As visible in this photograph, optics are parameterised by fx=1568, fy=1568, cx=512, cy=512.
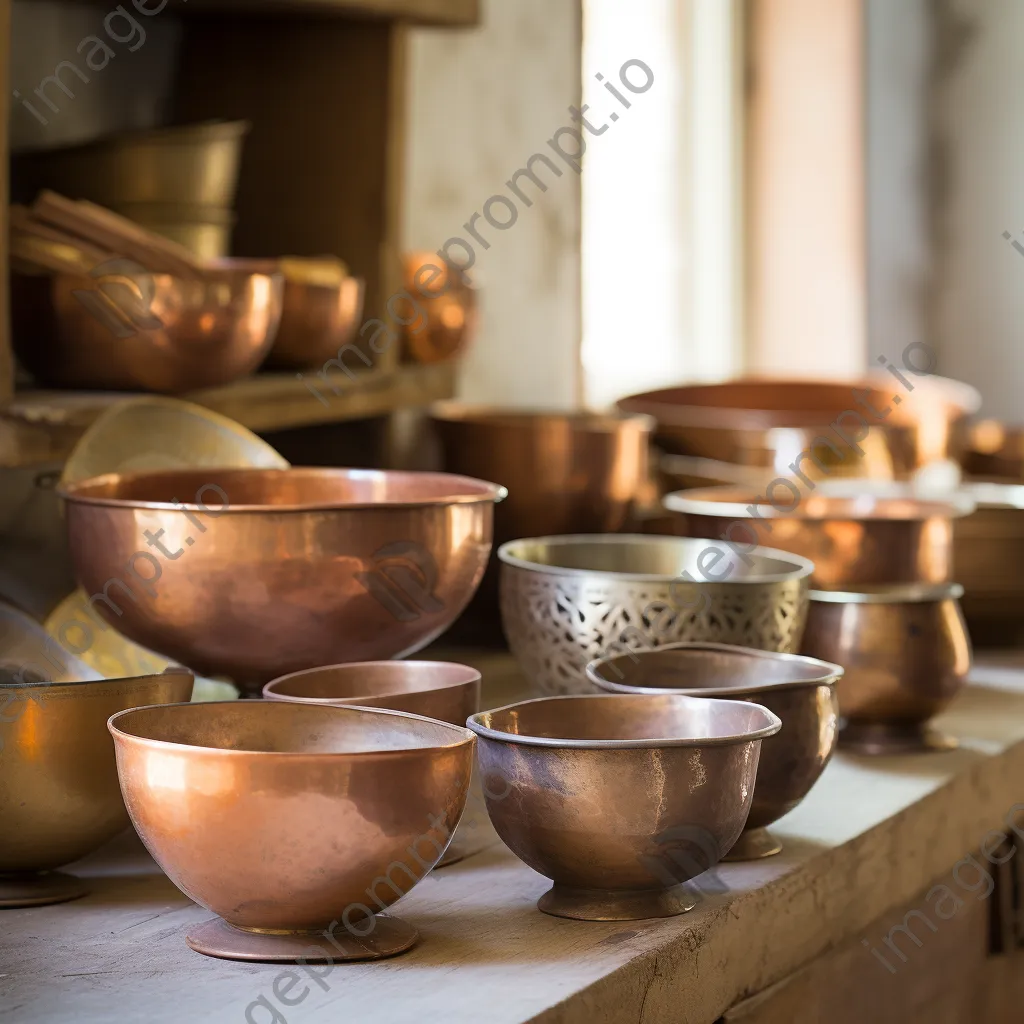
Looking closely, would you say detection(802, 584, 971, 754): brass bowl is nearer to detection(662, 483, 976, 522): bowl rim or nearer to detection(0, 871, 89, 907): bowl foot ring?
detection(662, 483, 976, 522): bowl rim

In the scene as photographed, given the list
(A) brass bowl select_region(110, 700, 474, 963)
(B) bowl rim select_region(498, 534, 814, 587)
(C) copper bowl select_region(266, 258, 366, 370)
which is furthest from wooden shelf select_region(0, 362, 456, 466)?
(A) brass bowl select_region(110, 700, 474, 963)

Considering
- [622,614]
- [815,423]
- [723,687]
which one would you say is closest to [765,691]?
[723,687]

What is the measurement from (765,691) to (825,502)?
0.86m

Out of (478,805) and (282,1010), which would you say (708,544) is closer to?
(478,805)

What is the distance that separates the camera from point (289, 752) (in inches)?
34.5

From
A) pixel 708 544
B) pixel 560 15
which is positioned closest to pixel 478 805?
pixel 708 544

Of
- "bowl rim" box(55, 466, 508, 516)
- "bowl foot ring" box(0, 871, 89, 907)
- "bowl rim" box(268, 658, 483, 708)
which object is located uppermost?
"bowl rim" box(55, 466, 508, 516)

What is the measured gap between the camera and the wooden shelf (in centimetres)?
117

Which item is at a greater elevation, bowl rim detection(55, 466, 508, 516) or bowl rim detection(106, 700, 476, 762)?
bowl rim detection(55, 466, 508, 516)

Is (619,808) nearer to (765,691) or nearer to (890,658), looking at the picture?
(765,691)

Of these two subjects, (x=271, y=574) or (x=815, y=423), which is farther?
(x=815, y=423)

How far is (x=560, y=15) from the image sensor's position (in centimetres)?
229

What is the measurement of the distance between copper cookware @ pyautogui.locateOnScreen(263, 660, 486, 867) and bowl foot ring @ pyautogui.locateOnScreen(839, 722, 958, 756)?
485 millimetres

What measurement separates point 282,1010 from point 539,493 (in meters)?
1.06
